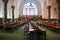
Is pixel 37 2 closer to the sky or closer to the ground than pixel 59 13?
closer to the sky

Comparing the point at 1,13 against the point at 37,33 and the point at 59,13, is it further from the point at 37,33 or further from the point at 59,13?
the point at 37,33

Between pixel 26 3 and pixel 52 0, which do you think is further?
pixel 26 3

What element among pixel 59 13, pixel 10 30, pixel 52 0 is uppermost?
pixel 52 0

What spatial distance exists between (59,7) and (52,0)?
1533 cm

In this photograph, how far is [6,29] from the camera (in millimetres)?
15914

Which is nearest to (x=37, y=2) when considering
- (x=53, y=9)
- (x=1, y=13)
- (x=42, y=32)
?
(x=53, y=9)

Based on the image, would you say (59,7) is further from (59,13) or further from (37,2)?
(37,2)

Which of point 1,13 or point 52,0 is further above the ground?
point 52,0

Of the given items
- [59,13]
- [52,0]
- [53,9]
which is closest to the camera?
[59,13]

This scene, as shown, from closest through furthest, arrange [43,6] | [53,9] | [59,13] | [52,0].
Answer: [59,13], [52,0], [53,9], [43,6]

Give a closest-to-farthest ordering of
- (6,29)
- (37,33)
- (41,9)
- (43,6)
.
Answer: (37,33), (6,29), (43,6), (41,9)

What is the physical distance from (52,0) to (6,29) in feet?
72.1

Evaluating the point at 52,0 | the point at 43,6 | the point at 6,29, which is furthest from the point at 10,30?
the point at 43,6

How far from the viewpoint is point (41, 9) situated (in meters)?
49.0
